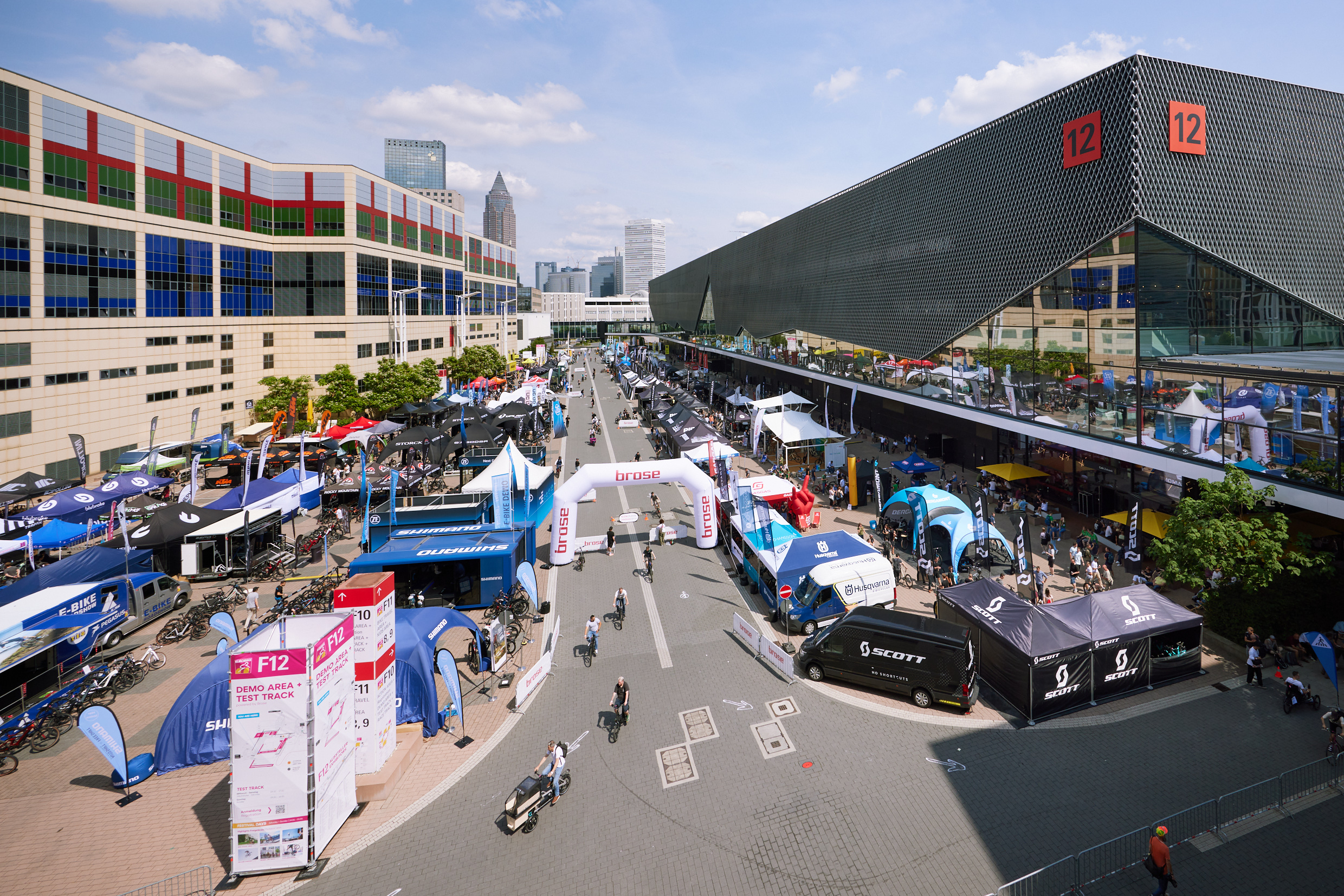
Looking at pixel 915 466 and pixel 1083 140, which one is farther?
pixel 915 466

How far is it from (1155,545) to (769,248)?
5113 centimetres

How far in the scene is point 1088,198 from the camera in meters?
22.3

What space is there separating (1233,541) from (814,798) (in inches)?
415

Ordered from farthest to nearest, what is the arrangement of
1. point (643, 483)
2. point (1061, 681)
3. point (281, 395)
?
point (281, 395) → point (643, 483) → point (1061, 681)

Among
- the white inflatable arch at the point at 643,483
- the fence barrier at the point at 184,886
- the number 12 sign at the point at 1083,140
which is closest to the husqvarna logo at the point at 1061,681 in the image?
the white inflatable arch at the point at 643,483

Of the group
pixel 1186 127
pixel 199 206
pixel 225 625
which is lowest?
pixel 225 625

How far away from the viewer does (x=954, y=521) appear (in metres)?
18.4

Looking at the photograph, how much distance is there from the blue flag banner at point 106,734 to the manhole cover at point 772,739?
34.1 ft

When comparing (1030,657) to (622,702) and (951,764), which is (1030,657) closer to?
(951,764)

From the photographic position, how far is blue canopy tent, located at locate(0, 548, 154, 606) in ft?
50.7

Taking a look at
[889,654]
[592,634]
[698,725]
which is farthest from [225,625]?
[889,654]

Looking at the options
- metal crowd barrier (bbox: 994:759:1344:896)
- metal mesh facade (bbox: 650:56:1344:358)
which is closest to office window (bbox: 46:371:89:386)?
metal mesh facade (bbox: 650:56:1344:358)

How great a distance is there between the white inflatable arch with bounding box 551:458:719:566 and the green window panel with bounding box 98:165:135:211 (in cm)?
3492

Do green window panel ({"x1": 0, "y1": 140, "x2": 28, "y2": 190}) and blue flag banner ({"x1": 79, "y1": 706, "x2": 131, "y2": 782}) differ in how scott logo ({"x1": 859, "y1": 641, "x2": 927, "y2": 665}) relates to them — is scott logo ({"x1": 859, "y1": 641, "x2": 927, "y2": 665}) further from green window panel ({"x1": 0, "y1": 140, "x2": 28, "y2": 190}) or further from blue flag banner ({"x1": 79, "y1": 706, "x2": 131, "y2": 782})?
green window panel ({"x1": 0, "y1": 140, "x2": 28, "y2": 190})
